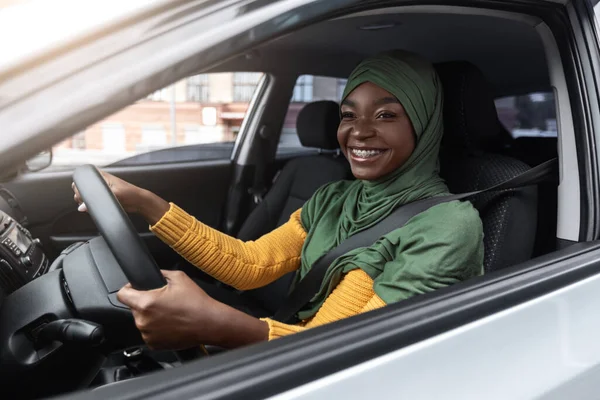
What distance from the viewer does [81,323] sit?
121cm

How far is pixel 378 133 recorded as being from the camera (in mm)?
1536

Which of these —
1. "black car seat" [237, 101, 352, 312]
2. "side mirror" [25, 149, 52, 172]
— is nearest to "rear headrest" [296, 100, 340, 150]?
"black car seat" [237, 101, 352, 312]

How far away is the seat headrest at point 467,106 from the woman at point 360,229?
4.1 inches

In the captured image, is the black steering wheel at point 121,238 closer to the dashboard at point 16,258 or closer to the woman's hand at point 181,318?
the woman's hand at point 181,318

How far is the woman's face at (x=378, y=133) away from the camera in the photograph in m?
1.53

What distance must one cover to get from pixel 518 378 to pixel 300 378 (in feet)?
1.34

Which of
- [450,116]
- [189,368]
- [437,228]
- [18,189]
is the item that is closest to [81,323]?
[189,368]

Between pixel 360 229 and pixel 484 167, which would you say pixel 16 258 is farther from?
pixel 484 167

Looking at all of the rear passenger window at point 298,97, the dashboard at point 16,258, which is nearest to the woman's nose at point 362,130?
the dashboard at point 16,258

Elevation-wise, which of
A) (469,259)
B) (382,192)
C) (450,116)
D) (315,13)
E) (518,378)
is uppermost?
(315,13)

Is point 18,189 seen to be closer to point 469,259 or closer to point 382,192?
point 382,192

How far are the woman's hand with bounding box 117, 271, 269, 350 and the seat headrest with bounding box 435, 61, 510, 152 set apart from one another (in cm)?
92

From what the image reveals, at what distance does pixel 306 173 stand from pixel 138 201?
1149 mm

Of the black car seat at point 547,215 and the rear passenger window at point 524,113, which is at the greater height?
the rear passenger window at point 524,113
